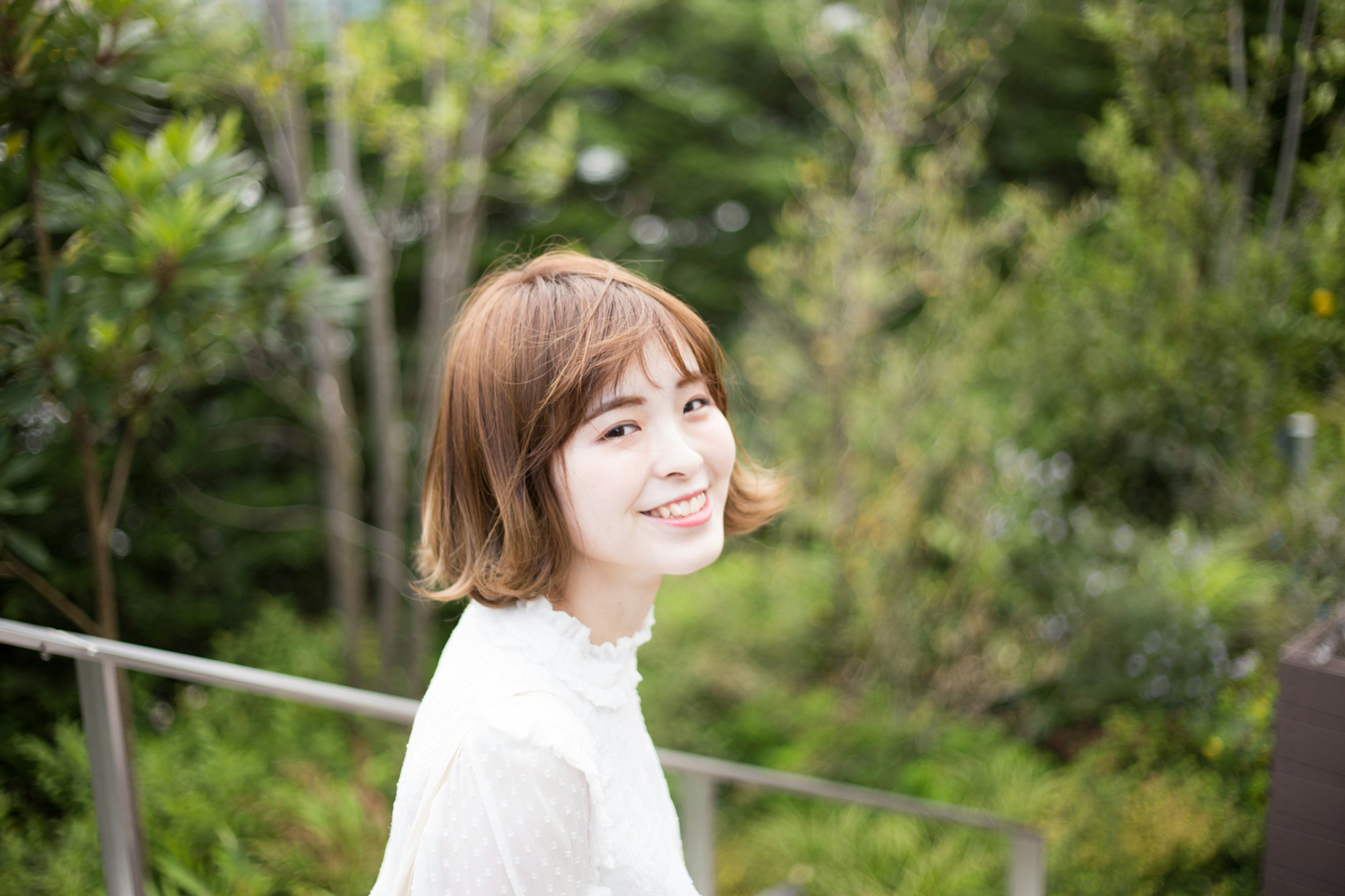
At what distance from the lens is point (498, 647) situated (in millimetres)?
1079

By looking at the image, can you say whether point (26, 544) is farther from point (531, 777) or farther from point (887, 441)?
point (887, 441)

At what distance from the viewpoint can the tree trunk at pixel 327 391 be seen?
3693 millimetres

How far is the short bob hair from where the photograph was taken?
106cm

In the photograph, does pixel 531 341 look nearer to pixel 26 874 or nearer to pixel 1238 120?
pixel 26 874

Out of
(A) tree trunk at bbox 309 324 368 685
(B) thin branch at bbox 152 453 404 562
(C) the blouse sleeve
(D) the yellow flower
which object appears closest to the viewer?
(C) the blouse sleeve

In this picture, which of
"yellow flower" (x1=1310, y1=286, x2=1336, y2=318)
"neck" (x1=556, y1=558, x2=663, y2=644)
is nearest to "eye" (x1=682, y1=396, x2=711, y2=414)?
"neck" (x1=556, y1=558, x2=663, y2=644)

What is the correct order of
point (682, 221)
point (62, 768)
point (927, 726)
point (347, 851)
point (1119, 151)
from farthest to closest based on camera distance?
1. point (682, 221)
2. point (927, 726)
3. point (1119, 151)
4. point (347, 851)
5. point (62, 768)

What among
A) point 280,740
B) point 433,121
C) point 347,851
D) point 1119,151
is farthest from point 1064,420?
point 280,740

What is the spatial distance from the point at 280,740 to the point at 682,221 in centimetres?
418

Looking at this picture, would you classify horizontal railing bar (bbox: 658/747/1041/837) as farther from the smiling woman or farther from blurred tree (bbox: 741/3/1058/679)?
blurred tree (bbox: 741/3/1058/679)

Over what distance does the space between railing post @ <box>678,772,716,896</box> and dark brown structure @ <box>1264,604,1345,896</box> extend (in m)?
1.19

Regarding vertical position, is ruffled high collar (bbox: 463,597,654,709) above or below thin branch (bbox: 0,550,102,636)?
above

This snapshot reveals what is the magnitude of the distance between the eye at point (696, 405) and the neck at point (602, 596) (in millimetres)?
224

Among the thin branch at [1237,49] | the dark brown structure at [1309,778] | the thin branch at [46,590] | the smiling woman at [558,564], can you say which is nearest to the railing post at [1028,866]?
the dark brown structure at [1309,778]
